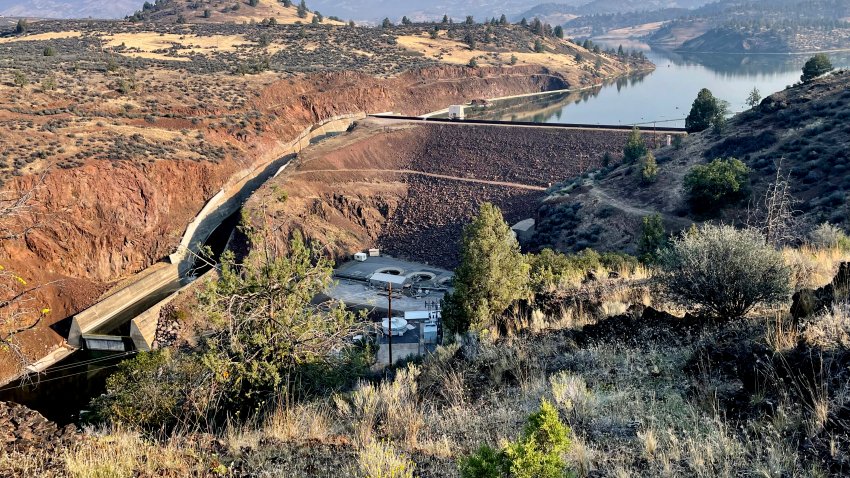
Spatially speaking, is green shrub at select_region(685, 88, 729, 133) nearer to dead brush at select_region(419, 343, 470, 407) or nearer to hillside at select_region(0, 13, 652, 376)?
hillside at select_region(0, 13, 652, 376)

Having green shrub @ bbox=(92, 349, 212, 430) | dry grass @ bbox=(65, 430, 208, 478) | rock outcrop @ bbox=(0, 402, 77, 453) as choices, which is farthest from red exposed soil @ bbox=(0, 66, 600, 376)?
dry grass @ bbox=(65, 430, 208, 478)

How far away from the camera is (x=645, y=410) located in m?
6.04

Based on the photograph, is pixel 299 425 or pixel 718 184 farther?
pixel 718 184

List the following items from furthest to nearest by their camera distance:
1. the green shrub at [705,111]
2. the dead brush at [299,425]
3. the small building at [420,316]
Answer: the green shrub at [705,111], the small building at [420,316], the dead brush at [299,425]

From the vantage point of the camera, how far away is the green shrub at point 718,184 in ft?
91.5

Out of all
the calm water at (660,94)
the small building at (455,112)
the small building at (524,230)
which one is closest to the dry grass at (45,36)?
the small building at (455,112)

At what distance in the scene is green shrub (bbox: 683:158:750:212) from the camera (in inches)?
1097

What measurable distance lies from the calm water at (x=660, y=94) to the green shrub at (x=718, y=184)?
99.0ft

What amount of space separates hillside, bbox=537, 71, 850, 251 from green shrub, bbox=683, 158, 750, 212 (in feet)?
1.69

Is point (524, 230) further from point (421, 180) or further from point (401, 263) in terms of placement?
point (421, 180)

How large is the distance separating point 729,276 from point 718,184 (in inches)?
854

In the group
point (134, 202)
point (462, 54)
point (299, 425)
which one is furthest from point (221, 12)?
point (299, 425)

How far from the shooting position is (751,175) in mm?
29766

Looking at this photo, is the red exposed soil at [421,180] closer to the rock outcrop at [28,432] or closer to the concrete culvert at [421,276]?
the concrete culvert at [421,276]
